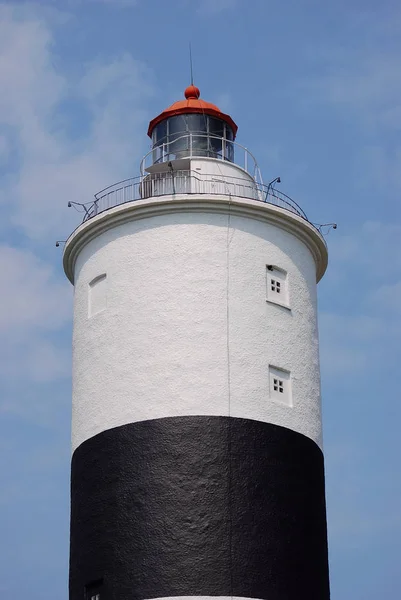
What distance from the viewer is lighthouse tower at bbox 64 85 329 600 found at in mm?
25406

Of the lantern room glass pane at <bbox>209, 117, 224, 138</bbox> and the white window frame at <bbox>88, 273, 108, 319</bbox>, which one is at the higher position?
the lantern room glass pane at <bbox>209, 117, 224, 138</bbox>

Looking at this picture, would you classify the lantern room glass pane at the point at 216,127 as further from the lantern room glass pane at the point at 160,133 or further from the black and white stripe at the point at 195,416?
the black and white stripe at the point at 195,416

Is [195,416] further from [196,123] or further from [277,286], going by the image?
[196,123]

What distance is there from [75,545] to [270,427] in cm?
485

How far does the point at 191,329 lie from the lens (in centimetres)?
2686

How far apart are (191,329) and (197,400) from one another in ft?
5.13

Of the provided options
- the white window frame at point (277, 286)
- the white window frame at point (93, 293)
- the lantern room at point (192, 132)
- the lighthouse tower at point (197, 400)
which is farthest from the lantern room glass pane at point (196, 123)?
the white window frame at point (93, 293)

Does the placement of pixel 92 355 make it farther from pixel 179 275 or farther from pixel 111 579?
pixel 111 579

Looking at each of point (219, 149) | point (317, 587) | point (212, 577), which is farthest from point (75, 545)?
point (219, 149)

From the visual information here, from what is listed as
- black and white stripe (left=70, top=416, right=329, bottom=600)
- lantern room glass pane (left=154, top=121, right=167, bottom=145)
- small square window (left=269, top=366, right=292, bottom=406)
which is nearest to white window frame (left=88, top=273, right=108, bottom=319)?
black and white stripe (left=70, top=416, right=329, bottom=600)

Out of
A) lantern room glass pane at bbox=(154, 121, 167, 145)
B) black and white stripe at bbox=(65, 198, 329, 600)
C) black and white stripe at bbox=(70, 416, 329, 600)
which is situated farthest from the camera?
lantern room glass pane at bbox=(154, 121, 167, 145)

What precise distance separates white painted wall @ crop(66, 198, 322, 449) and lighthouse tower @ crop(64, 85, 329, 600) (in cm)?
3

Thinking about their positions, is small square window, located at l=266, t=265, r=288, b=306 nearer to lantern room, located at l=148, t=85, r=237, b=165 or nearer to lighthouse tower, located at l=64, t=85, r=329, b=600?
lighthouse tower, located at l=64, t=85, r=329, b=600

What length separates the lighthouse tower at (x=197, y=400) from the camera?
25.4 meters
